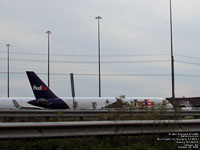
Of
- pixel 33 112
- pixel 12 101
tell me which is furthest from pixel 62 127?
pixel 12 101

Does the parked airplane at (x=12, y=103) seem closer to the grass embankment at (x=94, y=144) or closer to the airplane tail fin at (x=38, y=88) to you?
the airplane tail fin at (x=38, y=88)

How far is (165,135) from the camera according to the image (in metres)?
8.22

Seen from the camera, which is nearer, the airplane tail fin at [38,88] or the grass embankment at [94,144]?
the grass embankment at [94,144]

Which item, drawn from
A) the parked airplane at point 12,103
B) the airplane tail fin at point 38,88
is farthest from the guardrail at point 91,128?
the parked airplane at point 12,103

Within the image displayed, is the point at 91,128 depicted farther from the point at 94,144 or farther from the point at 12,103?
the point at 12,103

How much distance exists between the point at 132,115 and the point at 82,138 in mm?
2606

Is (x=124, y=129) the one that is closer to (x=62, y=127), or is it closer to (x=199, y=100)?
(x=62, y=127)

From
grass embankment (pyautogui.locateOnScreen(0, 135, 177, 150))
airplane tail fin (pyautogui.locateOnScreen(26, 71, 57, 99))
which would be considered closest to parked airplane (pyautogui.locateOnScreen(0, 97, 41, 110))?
airplane tail fin (pyautogui.locateOnScreen(26, 71, 57, 99))

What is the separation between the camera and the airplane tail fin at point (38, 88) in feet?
121

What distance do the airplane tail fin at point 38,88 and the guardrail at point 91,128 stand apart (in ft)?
97.7

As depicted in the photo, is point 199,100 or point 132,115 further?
point 199,100

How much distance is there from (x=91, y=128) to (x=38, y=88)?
98.8ft

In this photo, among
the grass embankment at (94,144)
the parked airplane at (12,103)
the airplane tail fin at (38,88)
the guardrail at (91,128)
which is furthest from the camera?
the parked airplane at (12,103)

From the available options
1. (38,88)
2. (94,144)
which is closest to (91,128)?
(94,144)
